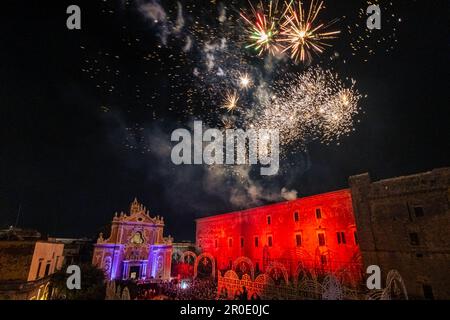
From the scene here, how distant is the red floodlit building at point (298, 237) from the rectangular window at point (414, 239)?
4611 millimetres

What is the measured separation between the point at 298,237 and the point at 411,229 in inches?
437

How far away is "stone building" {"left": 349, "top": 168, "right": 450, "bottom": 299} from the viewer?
16.5 m

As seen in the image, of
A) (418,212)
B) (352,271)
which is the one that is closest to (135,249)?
(352,271)

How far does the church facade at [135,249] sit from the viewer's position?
105ft

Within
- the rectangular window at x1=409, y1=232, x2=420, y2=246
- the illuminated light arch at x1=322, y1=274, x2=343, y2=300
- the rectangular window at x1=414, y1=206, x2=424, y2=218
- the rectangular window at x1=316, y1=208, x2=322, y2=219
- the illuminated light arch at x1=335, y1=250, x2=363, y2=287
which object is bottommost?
the illuminated light arch at x1=322, y1=274, x2=343, y2=300

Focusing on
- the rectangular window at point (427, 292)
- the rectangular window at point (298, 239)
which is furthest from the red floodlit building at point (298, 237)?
the rectangular window at point (427, 292)

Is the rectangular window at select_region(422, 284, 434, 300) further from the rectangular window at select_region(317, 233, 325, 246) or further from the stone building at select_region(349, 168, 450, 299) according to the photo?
the rectangular window at select_region(317, 233, 325, 246)

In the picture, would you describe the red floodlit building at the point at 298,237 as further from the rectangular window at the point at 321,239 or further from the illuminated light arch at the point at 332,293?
the illuminated light arch at the point at 332,293

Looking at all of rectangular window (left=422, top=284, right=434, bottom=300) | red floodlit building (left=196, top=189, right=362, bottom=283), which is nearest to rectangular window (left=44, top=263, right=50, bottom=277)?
red floodlit building (left=196, top=189, right=362, bottom=283)

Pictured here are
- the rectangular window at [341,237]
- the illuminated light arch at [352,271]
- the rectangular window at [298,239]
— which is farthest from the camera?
the rectangular window at [298,239]

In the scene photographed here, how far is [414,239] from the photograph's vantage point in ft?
58.4

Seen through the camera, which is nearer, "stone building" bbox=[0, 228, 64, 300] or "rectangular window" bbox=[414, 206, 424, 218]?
"stone building" bbox=[0, 228, 64, 300]
